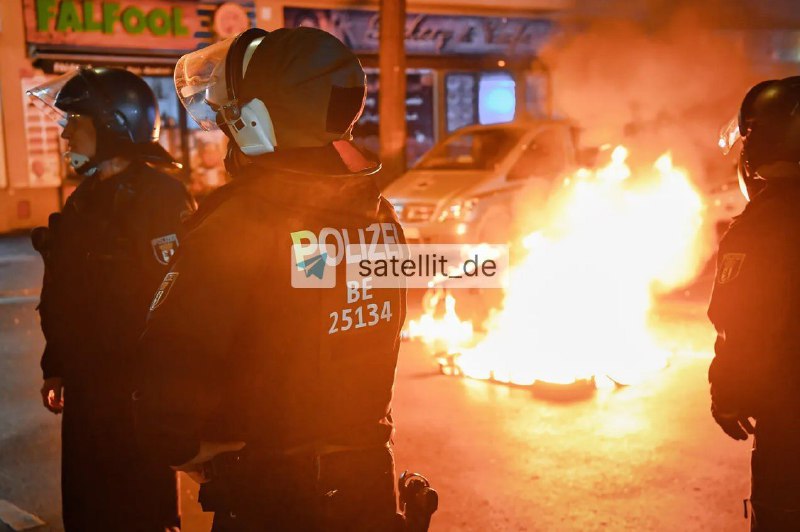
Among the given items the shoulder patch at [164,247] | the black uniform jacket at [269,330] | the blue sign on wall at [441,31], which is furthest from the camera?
the blue sign on wall at [441,31]

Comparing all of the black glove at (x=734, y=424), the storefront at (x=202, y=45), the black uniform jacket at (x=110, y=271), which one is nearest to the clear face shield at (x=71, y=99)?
the black uniform jacket at (x=110, y=271)

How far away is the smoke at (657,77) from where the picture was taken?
36.3 feet

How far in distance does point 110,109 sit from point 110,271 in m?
0.64

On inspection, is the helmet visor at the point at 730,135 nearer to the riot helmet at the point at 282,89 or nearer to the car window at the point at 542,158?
the riot helmet at the point at 282,89

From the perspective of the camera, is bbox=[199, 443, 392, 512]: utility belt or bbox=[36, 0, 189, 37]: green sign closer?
bbox=[199, 443, 392, 512]: utility belt

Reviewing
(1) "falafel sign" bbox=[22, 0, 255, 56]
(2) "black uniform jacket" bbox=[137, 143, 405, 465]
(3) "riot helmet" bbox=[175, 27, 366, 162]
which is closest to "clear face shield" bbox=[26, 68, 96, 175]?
(3) "riot helmet" bbox=[175, 27, 366, 162]

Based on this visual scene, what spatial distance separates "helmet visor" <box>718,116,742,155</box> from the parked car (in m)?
6.52

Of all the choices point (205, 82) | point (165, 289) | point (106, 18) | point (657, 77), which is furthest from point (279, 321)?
point (106, 18)

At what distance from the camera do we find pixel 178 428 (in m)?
1.74

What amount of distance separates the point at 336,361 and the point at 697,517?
2.81m

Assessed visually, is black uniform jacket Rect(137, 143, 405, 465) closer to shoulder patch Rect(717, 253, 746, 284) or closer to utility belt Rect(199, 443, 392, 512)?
utility belt Rect(199, 443, 392, 512)

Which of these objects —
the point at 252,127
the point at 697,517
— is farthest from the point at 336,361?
the point at 697,517

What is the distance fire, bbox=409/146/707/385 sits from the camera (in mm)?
6762

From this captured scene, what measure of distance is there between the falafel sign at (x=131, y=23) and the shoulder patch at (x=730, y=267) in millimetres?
15801
